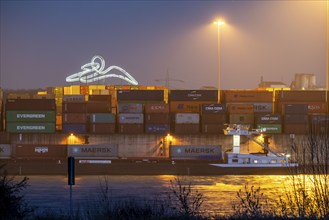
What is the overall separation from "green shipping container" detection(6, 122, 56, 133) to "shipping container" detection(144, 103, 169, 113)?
5.05 meters

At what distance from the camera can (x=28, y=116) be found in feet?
122

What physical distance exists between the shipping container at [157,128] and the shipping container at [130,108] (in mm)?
977

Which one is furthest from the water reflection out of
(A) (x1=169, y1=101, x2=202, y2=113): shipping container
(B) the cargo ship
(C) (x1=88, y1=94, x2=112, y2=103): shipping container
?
(C) (x1=88, y1=94, x2=112, y2=103): shipping container

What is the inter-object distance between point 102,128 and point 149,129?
2502 mm

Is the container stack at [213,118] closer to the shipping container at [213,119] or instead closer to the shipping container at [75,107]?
the shipping container at [213,119]

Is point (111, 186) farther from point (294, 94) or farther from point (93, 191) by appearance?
point (294, 94)

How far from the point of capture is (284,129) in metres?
38.3

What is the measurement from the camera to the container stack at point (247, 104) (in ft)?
125

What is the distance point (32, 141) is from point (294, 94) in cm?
1439

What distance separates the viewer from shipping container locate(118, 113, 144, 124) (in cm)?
3766

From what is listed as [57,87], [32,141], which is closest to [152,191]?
[32,141]

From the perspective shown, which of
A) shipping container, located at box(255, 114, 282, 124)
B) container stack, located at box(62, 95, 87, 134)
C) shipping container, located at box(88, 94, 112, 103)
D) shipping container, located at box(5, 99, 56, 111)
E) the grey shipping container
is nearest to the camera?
shipping container, located at box(5, 99, 56, 111)

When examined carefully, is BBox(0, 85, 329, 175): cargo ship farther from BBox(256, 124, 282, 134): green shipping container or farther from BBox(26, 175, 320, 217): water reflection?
BBox(26, 175, 320, 217): water reflection

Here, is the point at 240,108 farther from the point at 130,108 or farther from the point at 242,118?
the point at 130,108
